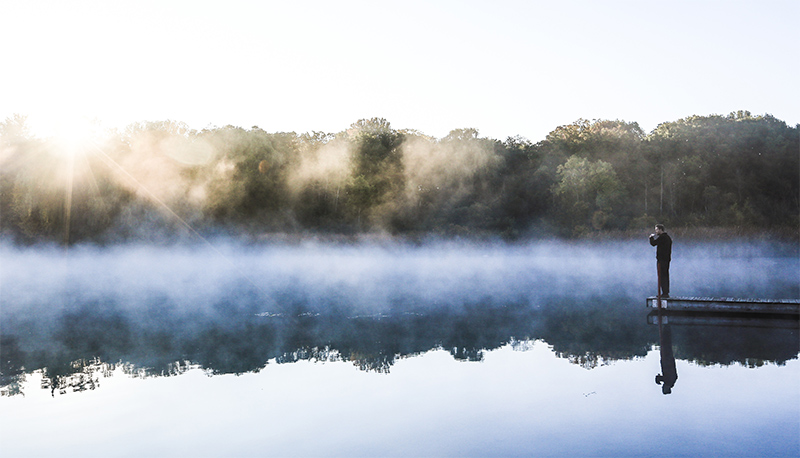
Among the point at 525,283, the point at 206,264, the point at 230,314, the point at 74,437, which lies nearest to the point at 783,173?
the point at 525,283

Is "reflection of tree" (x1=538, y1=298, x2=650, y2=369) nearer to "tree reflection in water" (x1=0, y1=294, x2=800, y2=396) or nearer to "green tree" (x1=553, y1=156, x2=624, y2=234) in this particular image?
"tree reflection in water" (x1=0, y1=294, x2=800, y2=396)

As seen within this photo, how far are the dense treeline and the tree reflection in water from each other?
2689 centimetres

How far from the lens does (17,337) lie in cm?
1166

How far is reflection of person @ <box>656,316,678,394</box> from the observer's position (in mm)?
7746

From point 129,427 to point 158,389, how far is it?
1521mm

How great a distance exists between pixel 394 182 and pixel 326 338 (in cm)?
4035

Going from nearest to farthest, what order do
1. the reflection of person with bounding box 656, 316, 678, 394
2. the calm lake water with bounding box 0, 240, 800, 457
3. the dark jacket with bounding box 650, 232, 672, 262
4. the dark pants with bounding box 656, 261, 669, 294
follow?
the calm lake water with bounding box 0, 240, 800, 457, the reflection of person with bounding box 656, 316, 678, 394, the dark jacket with bounding box 650, 232, 672, 262, the dark pants with bounding box 656, 261, 669, 294

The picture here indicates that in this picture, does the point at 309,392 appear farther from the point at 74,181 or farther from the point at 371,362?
the point at 74,181

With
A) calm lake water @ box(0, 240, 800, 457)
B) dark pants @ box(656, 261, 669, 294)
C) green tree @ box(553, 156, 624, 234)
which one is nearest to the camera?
calm lake water @ box(0, 240, 800, 457)

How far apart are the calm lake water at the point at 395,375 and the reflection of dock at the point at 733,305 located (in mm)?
243

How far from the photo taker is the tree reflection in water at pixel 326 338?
30.3 feet

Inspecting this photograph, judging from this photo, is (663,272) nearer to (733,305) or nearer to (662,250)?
(662,250)

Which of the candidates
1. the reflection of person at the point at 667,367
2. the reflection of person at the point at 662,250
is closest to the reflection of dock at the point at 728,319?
the reflection of person at the point at 662,250

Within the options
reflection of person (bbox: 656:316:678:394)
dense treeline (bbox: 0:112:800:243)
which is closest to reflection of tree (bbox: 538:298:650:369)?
reflection of person (bbox: 656:316:678:394)
